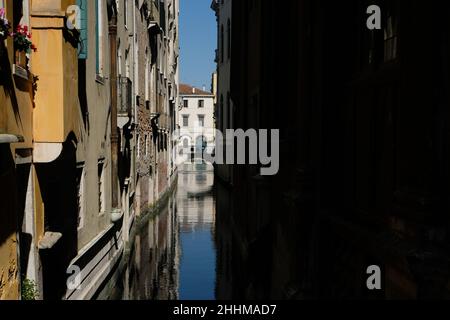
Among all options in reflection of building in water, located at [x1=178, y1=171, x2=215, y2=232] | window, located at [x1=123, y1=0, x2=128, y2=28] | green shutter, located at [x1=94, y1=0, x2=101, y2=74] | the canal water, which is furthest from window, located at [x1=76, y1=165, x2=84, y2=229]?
reflection of building in water, located at [x1=178, y1=171, x2=215, y2=232]

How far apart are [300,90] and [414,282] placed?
4544 millimetres

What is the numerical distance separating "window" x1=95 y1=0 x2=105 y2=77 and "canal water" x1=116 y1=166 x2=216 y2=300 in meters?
5.28

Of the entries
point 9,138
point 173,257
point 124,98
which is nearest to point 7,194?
point 9,138

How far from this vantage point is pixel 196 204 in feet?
98.9

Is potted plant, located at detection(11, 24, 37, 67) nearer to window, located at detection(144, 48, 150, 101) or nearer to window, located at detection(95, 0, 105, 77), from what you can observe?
window, located at detection(95, 0, 105, 77)

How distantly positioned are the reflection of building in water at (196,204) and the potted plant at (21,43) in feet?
51.4

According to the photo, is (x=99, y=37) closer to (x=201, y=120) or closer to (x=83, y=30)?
(x=83, y=30)

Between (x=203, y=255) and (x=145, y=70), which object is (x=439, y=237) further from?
(x=145, y=70)

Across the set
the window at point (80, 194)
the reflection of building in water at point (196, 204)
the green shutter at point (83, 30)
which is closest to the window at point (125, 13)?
the green shutter at point (83, 30)

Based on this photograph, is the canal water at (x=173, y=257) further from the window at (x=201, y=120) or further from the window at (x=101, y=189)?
the window at (x=201, y=120)

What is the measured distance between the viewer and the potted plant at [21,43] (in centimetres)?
655

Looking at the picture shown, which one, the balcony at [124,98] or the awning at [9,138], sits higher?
the balcony at [124,98]

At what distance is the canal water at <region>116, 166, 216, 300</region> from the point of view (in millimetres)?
12961
